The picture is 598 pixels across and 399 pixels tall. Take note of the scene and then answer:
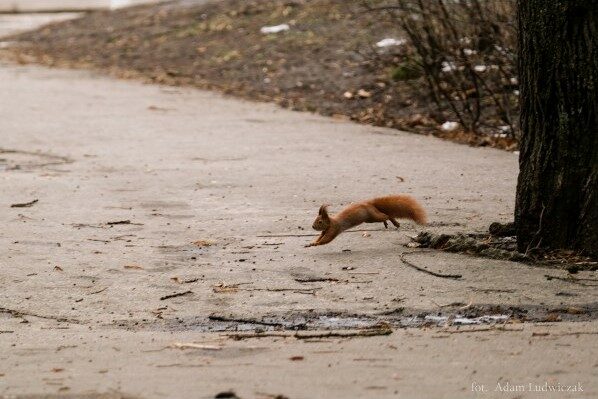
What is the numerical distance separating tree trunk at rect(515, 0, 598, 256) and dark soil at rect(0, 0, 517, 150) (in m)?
4.76

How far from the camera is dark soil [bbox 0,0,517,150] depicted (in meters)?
14.1

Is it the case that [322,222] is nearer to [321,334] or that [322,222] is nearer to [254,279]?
[254,279]

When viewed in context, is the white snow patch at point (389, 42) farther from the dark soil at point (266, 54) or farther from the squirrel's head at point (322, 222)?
the squirrel's head at point (322, 222)

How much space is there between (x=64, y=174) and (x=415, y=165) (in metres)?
3.04

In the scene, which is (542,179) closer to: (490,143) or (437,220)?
(437,220)

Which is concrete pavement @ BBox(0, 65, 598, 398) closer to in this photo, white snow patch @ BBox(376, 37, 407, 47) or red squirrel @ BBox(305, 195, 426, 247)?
red squirrel @ BBox(305, 195, 426, 247)

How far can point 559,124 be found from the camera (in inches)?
264

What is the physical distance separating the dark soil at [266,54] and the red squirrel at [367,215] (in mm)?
4269

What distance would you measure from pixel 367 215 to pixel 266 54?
1006 cm

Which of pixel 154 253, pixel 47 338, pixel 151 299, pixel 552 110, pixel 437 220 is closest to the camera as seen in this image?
pixel 47 338

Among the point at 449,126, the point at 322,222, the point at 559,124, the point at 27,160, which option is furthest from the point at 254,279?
the point at 449,126

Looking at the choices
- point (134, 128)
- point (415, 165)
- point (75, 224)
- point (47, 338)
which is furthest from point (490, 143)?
point (47, 338)

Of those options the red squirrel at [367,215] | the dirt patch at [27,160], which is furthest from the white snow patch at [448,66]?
the red squirrel at [367,215]

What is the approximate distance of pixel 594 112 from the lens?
6.57 meters
